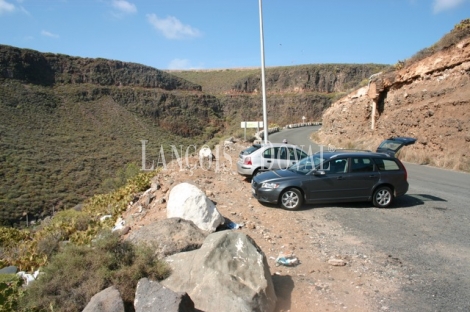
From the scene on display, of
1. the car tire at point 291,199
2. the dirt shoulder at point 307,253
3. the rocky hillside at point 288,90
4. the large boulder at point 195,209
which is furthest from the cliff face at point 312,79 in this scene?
the large boulder at point 195,209

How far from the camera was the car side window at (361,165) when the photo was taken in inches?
371

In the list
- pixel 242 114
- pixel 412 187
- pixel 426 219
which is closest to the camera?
pixel 426 219

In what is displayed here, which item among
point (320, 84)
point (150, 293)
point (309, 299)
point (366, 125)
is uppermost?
point (320, 84)

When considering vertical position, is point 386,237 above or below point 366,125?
below

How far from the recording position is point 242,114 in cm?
8544

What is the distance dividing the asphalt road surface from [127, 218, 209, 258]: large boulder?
304 cm

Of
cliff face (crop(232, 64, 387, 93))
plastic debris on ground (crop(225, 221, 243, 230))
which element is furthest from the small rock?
cliff face (crop(232, 64, 387, 93))

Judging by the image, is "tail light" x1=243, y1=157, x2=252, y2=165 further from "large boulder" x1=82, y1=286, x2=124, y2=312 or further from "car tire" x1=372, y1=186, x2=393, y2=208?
"large boulder" x1=82, y1=286, x2=124, y2=312

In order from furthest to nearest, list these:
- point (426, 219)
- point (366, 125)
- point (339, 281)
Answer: point (366, 125) < point (426, 219) < point (339, 281)

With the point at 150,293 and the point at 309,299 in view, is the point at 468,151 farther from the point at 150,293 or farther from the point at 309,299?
the point at 150,293

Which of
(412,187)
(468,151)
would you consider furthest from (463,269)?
(468,151)

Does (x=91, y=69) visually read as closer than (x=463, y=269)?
No

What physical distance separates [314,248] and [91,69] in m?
74.4

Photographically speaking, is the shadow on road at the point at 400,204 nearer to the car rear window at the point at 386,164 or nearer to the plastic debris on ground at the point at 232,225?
the car rear window at the point at 386,164
